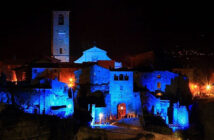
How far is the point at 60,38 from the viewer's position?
4881 centimetres

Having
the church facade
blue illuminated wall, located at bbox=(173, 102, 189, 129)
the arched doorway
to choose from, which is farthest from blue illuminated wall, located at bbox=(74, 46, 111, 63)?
blue illuminated wall, located at bbox=(173, 102, 189, 129)

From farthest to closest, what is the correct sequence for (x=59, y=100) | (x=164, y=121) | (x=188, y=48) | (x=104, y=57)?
(x=188, y=48), (x=104, y=57), (x=164, y=121), (x=59, y=100)

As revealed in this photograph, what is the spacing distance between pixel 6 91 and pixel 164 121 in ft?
66.7

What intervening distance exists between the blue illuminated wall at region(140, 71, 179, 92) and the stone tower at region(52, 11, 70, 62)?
14241 millimetres

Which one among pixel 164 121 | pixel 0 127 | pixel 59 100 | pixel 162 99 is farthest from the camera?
pixel 162 99

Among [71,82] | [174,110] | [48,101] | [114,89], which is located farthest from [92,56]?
[174,110]

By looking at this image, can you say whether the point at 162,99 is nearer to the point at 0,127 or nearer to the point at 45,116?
the point at 45,116

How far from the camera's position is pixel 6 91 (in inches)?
1304

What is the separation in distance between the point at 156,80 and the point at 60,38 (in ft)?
58.5

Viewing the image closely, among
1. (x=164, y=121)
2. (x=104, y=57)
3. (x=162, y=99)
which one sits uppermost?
(x=104, y=57)

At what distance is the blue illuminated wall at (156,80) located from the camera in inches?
1690

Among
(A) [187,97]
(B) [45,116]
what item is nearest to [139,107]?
(A) [187,97]

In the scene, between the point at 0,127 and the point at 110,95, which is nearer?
the point at 0,127

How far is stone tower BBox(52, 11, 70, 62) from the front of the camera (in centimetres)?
4862
